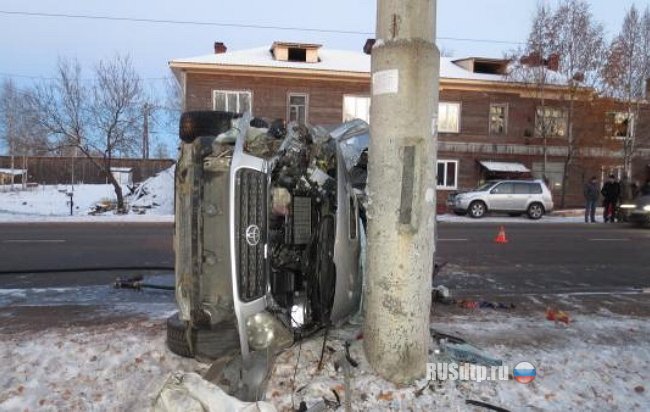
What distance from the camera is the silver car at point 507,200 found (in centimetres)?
2233

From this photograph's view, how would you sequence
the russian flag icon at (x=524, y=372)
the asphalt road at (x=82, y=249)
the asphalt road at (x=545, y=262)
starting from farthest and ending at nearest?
the asphalt road at (x=82, y=249), the asphalt road at (x=545, y=262), the russian flag icon at (x=524, y=372)

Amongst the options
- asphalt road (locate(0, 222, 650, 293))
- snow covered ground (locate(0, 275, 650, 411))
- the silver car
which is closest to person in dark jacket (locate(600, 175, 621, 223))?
the silver car

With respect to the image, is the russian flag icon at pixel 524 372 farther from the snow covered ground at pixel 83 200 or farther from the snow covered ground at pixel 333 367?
the snow covered ground at pixel 83 200

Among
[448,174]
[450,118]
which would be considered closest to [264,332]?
[448,174]

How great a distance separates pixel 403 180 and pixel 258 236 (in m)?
0.98

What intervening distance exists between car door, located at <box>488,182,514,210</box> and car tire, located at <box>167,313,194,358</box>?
2018 centimetres

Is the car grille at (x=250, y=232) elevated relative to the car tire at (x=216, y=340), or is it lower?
elevated

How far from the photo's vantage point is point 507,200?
2256cm

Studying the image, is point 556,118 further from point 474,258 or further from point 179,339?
point 179,339

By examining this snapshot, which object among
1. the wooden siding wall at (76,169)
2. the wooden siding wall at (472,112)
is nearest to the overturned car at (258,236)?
the wooden siding wall at (472,112)

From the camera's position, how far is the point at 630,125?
2758 cm

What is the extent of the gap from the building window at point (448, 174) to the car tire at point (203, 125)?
26.3m

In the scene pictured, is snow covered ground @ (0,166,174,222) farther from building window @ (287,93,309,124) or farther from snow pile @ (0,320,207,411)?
snow pile @ (0,320,207,411)

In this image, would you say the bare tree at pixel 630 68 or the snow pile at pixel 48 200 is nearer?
the snow pile at pixel 48 200
